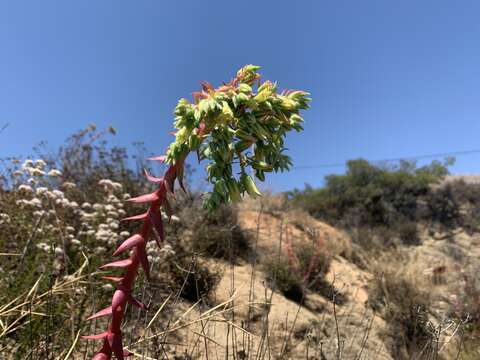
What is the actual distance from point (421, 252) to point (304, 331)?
8.91 meters

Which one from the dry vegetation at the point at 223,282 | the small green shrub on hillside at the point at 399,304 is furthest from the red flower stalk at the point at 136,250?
the small green shrub on hillside at the point at 399,304

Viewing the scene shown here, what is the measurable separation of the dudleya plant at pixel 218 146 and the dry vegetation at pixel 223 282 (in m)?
0.59

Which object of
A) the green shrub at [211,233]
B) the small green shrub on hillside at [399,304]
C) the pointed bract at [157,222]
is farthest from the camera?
the green shrub at [211,233]

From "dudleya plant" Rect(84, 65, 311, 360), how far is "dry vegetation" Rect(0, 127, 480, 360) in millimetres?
594

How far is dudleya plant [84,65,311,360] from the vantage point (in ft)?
4.06

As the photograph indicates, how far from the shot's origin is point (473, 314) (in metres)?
6.87

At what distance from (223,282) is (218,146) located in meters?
4.88

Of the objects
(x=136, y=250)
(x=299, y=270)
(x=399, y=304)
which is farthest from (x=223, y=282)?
(x=136, y=250)

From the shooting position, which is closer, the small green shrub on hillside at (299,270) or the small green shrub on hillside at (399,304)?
the small green shrub on hillside at (399,304)

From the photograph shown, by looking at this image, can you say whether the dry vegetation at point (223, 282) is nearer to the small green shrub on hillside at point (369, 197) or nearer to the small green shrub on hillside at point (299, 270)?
the small green shrub on hillside at point (299, 270)

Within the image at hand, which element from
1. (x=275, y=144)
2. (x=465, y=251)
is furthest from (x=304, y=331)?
(x=465, y=251)

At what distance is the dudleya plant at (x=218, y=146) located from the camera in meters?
1.24

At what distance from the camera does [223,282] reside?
5852 millimetres

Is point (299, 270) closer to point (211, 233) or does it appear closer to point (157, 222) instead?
point (211, 233)
